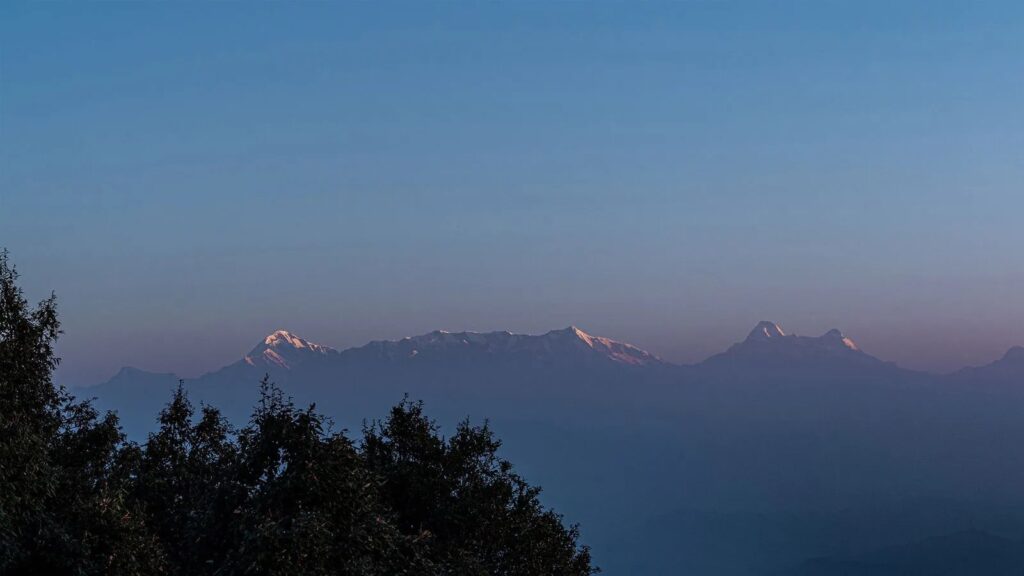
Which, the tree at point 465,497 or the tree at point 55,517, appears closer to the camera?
the tree at point 55,517

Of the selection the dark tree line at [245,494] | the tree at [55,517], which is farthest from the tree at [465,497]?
the tree at [55,517]

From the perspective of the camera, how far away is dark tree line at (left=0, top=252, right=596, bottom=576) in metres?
39.2

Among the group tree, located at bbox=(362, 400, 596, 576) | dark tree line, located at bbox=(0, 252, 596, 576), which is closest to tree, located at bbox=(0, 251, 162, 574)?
dark tree line, located at bbox=(0, 252, 596, 576)

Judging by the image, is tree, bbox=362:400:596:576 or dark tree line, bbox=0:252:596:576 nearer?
dark tree line, bbox=0:252:596:576

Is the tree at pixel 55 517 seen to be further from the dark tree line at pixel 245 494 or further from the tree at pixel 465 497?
the tree at pixel 465 497

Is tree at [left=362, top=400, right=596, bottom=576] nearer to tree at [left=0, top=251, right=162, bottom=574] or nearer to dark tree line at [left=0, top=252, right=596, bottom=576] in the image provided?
dark tree line at [left=0, top=252, right=596, bottom=576]

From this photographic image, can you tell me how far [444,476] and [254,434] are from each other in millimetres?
15631

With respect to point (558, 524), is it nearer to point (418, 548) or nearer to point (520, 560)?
point (520, 560)

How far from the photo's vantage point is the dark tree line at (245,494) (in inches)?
1542

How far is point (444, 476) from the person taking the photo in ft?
195

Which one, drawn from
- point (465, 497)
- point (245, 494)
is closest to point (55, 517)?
point (245, 494)

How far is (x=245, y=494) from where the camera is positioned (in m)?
43.6

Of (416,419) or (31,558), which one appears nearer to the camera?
(31,558)

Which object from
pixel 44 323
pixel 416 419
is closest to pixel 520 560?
pixel 416 419
